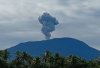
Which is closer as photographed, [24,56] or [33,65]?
[33,65]

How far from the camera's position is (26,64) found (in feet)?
362

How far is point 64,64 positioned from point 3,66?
21.6 metres

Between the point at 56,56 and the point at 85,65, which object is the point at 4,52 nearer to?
the point at 56,56

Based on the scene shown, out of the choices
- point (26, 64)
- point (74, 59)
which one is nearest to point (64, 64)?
point (74, 59)

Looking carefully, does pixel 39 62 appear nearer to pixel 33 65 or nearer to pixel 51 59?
pixel 33 65

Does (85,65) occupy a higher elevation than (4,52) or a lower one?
lower

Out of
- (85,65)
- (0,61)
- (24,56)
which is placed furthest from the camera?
(24,56)

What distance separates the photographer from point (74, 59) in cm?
10806

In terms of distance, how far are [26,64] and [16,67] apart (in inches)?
159

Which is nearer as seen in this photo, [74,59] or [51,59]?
[74,59]

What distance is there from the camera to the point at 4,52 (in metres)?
127

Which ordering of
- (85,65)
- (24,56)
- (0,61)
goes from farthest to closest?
(24,56) → (85,65) → (0,61)

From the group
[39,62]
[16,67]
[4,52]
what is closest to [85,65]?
[39,62]

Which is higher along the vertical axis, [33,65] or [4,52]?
[4,52]
